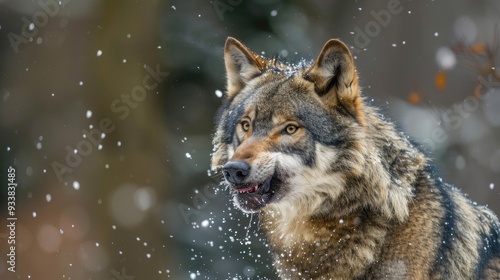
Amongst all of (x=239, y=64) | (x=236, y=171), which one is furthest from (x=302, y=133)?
(x=239, y=64)

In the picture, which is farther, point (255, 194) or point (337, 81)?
point (337, 81)

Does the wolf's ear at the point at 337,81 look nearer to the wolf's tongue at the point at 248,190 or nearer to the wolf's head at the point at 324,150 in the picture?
the wolf's head at the point at 324,150

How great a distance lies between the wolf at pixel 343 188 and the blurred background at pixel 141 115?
11.0 feet

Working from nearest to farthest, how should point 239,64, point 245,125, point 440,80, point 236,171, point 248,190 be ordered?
point 236,171 < point 248,190 < point 245,125 < point 239,64 < point 440,80

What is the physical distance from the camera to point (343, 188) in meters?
4.88

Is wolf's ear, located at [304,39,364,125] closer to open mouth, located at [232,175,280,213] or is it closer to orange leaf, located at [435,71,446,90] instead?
open mouth, located at [232,175,280,213]

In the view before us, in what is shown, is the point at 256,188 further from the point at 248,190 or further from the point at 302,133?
the point at 302,133

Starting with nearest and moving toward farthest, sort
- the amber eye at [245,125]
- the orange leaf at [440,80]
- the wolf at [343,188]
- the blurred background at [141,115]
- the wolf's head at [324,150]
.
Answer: the wolf at [343,188] → the wolf's head at [324,150] → the amber eye at [245,125] → the blurred background at [141,115] → the orange leaf at [440,80]

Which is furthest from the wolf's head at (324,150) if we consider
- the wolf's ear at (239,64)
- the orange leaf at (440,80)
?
the orange leaf at (440,80)

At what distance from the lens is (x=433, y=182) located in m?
4.94

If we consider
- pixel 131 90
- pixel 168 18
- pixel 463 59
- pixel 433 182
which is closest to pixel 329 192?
pixel 433 182

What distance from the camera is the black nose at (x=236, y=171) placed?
459cm

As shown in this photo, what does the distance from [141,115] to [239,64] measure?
3.71 metres

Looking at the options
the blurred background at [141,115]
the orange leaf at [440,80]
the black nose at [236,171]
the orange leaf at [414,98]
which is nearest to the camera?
the black nose at [236,171]
